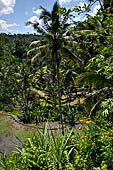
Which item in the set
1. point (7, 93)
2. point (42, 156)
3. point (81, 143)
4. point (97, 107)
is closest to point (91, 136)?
point (81, 143)

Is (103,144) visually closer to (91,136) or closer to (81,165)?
(91,136)

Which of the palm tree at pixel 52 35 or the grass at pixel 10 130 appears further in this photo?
the grass at pixel 10 130

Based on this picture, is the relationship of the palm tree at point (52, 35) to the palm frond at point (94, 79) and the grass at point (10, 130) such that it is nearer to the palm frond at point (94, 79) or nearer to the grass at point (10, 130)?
the palm frond at point (94, 79)

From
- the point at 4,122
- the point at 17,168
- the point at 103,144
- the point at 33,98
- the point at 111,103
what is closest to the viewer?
the point at 17,168

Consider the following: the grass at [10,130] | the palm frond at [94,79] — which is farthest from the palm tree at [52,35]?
the grass at [10,130]

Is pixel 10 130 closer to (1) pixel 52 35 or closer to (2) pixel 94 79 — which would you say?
(1) pixel 52 35

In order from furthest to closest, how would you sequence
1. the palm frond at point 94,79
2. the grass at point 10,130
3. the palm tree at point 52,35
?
the grass at point 10,130 → the palm tree at point 52,35 → the palm frond at point 94,79

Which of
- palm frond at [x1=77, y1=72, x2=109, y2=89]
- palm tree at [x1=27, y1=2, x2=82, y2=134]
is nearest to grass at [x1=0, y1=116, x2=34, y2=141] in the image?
palm tree at [x1=27, y1=2, x2=82, y2=134]

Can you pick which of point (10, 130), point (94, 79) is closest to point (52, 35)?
point (94, 79)

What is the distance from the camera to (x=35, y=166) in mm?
2479

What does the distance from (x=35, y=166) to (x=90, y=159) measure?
3.37 ft

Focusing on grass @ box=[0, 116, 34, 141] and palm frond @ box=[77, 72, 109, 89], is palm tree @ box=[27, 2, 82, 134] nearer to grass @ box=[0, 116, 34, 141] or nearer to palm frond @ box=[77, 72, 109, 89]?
palm frond @ box=[77, 72, 109, 89]

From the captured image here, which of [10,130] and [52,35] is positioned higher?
[52,35]

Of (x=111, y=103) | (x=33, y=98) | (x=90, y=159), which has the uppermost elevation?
(x=111, y=103)
